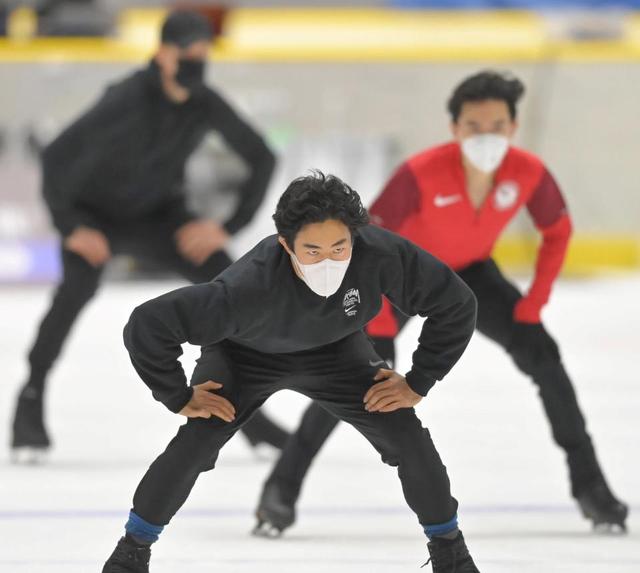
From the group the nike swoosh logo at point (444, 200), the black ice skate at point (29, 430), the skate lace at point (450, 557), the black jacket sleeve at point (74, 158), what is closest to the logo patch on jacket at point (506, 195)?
the nike swoosh logo at point (444, 200)

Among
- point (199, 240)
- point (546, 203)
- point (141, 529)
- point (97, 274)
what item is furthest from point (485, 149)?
point (97, 274)

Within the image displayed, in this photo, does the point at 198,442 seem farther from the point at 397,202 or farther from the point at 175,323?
the point at 397,202

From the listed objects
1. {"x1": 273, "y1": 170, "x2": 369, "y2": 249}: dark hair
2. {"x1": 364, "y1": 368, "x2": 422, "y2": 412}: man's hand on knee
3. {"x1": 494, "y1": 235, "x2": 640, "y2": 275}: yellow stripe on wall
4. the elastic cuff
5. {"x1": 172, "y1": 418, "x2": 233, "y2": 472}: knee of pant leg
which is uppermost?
{"x1": 273, "y1": 170, "x2": 369, "y2": 249}: dark hair

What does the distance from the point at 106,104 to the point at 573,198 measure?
5.54 m

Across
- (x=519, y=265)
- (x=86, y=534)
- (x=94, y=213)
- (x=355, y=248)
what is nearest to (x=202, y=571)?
(x=86, y=534)

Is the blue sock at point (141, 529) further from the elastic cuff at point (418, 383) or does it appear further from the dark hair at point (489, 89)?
the dark hair at point (489, 89)

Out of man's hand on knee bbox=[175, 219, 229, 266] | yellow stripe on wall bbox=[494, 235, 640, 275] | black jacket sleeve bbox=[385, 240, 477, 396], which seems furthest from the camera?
yellow stripe on wall bbox=[494, 235, 640, 275]

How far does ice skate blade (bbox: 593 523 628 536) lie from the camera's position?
4.01m

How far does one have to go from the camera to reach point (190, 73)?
16.3 feet

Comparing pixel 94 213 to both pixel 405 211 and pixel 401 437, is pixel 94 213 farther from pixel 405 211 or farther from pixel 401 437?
pixel 401 437

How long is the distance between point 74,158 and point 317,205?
6.83ft

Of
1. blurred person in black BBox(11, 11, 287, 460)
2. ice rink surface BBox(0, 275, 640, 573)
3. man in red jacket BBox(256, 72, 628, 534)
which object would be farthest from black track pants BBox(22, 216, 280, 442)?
man in red jacket BBox(256, 72, 628, 534)

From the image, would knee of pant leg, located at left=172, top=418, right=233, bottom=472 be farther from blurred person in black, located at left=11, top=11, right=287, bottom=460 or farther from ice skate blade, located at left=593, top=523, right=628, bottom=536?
blurred person in black, located at left=11, top=11, right=287, bottom=460

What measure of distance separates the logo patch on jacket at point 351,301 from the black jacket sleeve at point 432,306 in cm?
7
